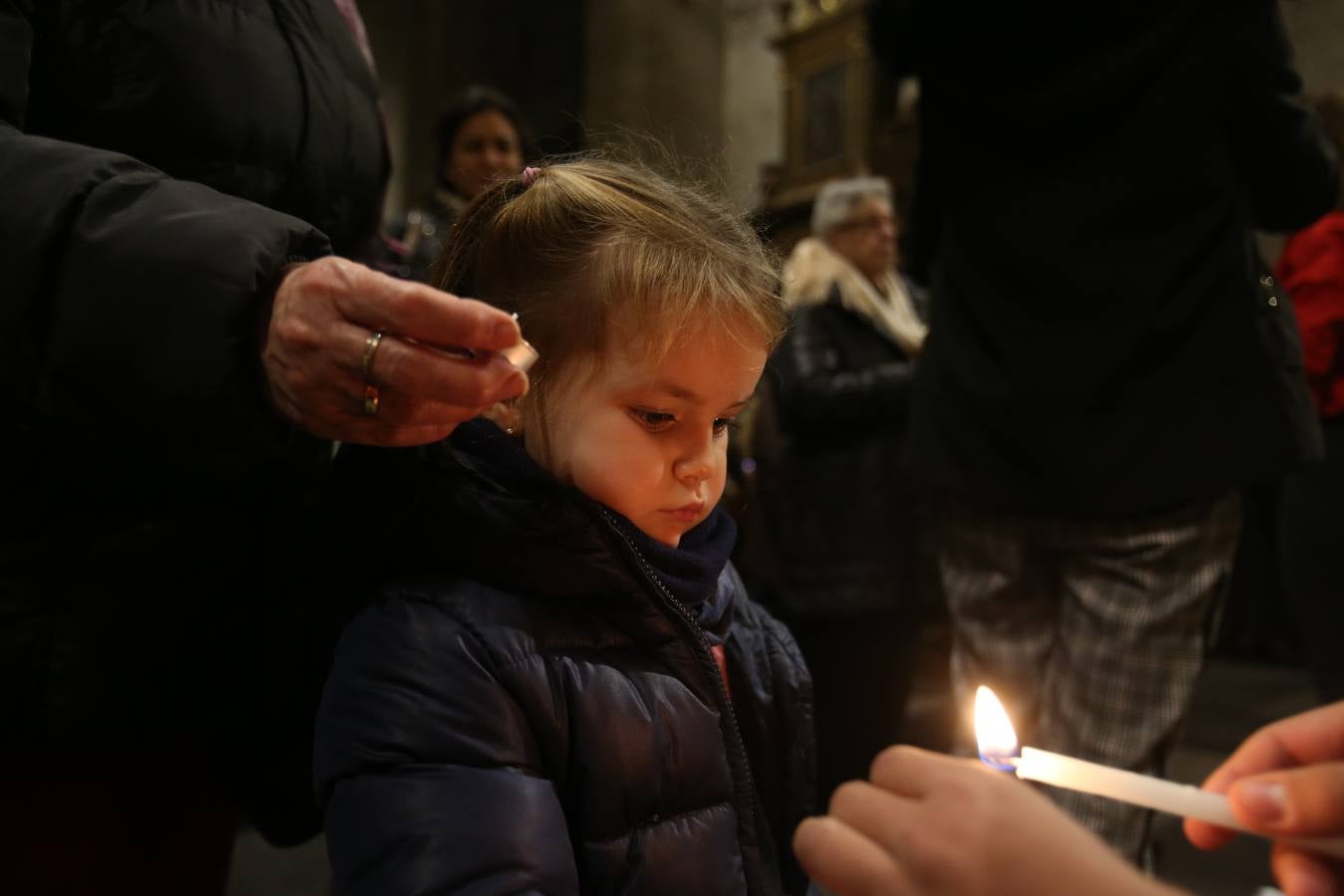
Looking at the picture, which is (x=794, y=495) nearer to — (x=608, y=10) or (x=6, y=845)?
(x=6, y=845)

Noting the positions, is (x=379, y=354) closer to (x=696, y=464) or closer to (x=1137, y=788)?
(x=696, y=464)

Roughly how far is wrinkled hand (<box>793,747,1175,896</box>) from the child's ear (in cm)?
63

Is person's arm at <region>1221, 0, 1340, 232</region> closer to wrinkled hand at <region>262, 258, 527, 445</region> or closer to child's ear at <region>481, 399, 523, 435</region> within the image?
child's ear at <region>481, 399, 523, 435</region>

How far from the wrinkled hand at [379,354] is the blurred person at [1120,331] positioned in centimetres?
137

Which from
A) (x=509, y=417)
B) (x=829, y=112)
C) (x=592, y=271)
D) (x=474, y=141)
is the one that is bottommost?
(x=509, y=417)

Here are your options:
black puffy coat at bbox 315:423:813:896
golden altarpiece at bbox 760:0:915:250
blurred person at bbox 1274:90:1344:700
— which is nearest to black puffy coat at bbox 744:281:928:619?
blurred person at bbox 1274:90:1344:700

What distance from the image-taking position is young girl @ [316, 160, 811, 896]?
851 mm

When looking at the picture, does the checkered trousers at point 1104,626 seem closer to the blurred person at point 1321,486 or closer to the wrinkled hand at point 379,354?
the blurred person at point 1321,486

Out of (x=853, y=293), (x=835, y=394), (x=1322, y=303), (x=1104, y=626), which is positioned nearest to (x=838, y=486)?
(x=835, y=394)

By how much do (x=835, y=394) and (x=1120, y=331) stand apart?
0.87 m

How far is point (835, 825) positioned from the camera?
546mm

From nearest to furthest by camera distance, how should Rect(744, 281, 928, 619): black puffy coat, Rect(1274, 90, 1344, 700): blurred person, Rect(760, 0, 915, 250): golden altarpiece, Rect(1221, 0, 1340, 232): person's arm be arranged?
Rect(1221, 0, 1340, 232): person's arm < Rect(1274, 90, 1344, 700): blurred person < Rect(744, 281, 928, 619): black puffy coat < Rect(760, 0, 915, 250): golden altarpiece

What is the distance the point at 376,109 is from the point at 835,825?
1.08 metres

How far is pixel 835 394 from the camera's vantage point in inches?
99.3
